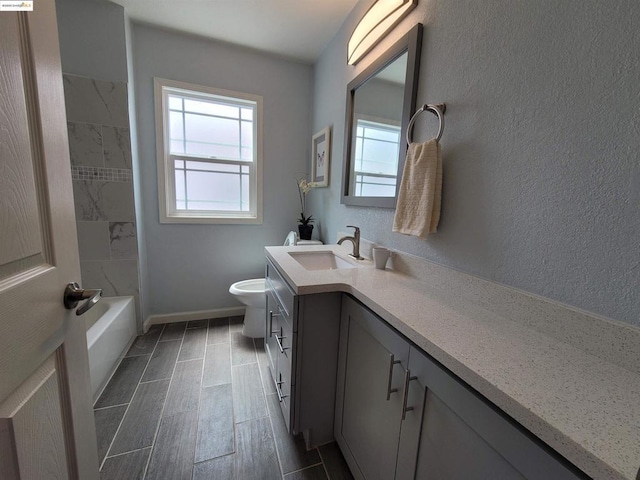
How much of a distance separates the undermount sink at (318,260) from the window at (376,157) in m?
0.45

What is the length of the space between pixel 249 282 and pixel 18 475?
189 centimetres

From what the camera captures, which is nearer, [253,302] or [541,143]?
[541,143]

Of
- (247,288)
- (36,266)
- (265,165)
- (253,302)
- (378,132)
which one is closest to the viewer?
(36,266)

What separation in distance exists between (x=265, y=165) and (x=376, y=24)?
148 centimetres

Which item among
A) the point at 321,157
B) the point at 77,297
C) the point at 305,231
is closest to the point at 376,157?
the point at 321,157

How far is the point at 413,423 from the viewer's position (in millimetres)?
738

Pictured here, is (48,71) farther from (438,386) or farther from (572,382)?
(572,382)

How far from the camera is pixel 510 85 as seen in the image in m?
0.84

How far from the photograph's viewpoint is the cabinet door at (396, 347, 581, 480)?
47cm

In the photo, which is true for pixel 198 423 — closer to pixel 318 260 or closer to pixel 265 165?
pixel 318 260

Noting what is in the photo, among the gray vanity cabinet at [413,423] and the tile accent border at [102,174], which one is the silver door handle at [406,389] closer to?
the gray vanity cabinet at [413,423]

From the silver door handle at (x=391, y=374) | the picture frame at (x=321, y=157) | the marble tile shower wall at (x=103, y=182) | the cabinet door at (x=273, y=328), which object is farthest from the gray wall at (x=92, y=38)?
the silver door handle at (x=391, y=374)

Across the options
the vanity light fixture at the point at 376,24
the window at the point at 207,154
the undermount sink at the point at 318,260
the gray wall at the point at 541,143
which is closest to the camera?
the gray wall at the point at 541,143

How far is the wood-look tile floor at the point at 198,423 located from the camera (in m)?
1.16
